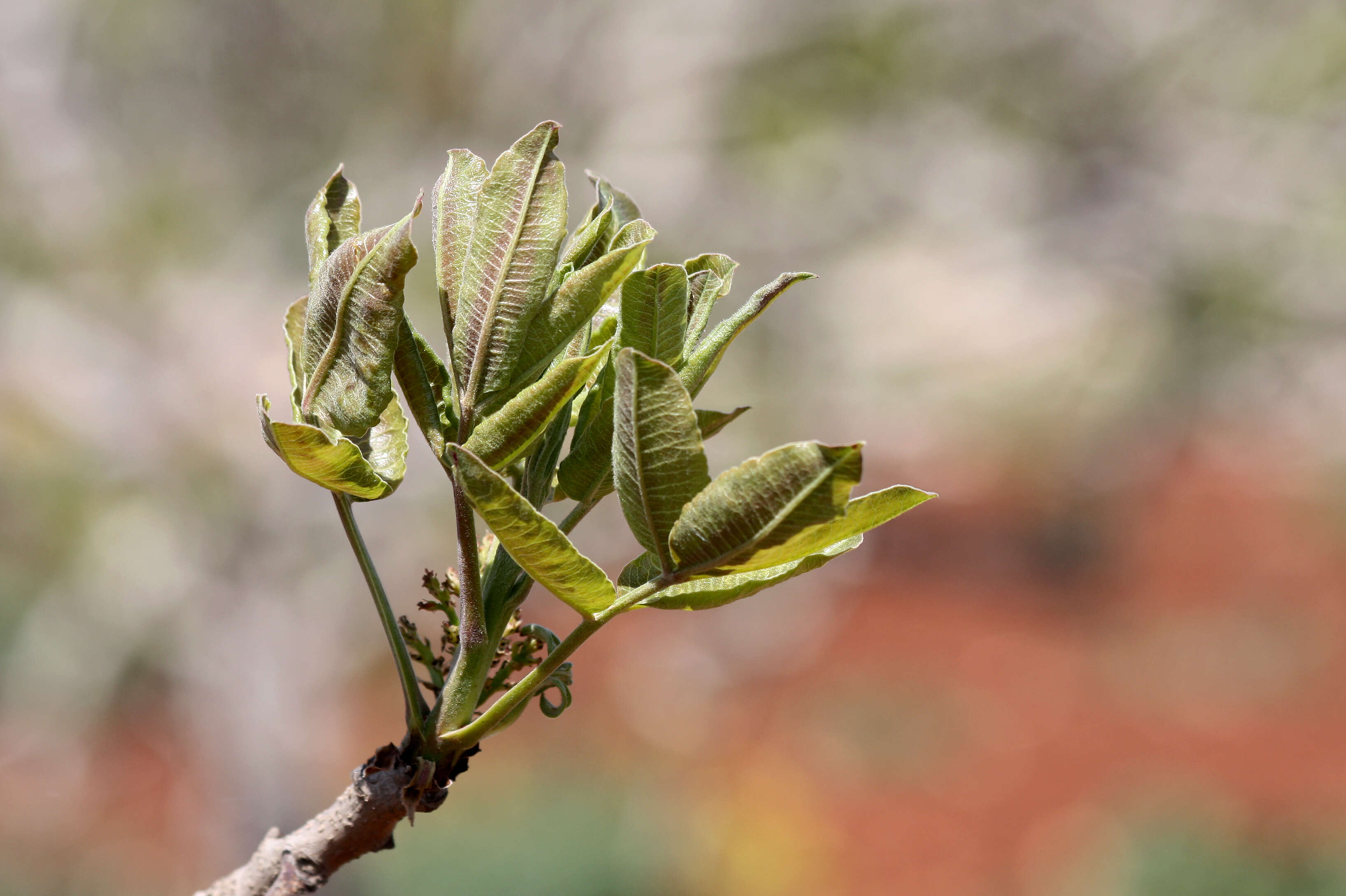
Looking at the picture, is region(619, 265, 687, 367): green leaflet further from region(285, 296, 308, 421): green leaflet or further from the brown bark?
the brown bark

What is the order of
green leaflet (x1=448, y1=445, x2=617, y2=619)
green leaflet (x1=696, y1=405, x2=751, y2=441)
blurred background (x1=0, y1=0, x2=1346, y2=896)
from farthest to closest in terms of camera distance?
1. blurred background (x1=0, y1=0, x2=1346, y2=896)
2. green leaflet (x1=696, y1=405, x2=751, y2=441)
3. green leaflet (x1=448, y1=445, x2=617, y2=619)

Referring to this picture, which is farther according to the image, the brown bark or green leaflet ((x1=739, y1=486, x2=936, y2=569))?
the brown bark

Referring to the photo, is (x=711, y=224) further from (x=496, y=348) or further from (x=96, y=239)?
(x=496, y=348)

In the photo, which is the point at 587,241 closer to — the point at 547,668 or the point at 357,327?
the point at 357,327

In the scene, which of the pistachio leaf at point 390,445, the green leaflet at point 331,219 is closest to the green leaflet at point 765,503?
the pistachio leaf at point 390,445

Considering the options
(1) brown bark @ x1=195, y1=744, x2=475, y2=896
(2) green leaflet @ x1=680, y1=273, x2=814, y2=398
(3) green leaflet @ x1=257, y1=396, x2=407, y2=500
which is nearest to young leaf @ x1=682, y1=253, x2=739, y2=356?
(2) green leaflet @ x1=680, y1=273, x2=814, y2=398

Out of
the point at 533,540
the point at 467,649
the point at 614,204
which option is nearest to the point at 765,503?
the point at 533,540

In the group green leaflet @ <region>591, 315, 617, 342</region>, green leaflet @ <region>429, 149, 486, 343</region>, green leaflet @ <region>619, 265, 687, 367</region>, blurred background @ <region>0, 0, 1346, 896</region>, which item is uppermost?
green leaflet @ <region>429, 149, 486, 343</region>
